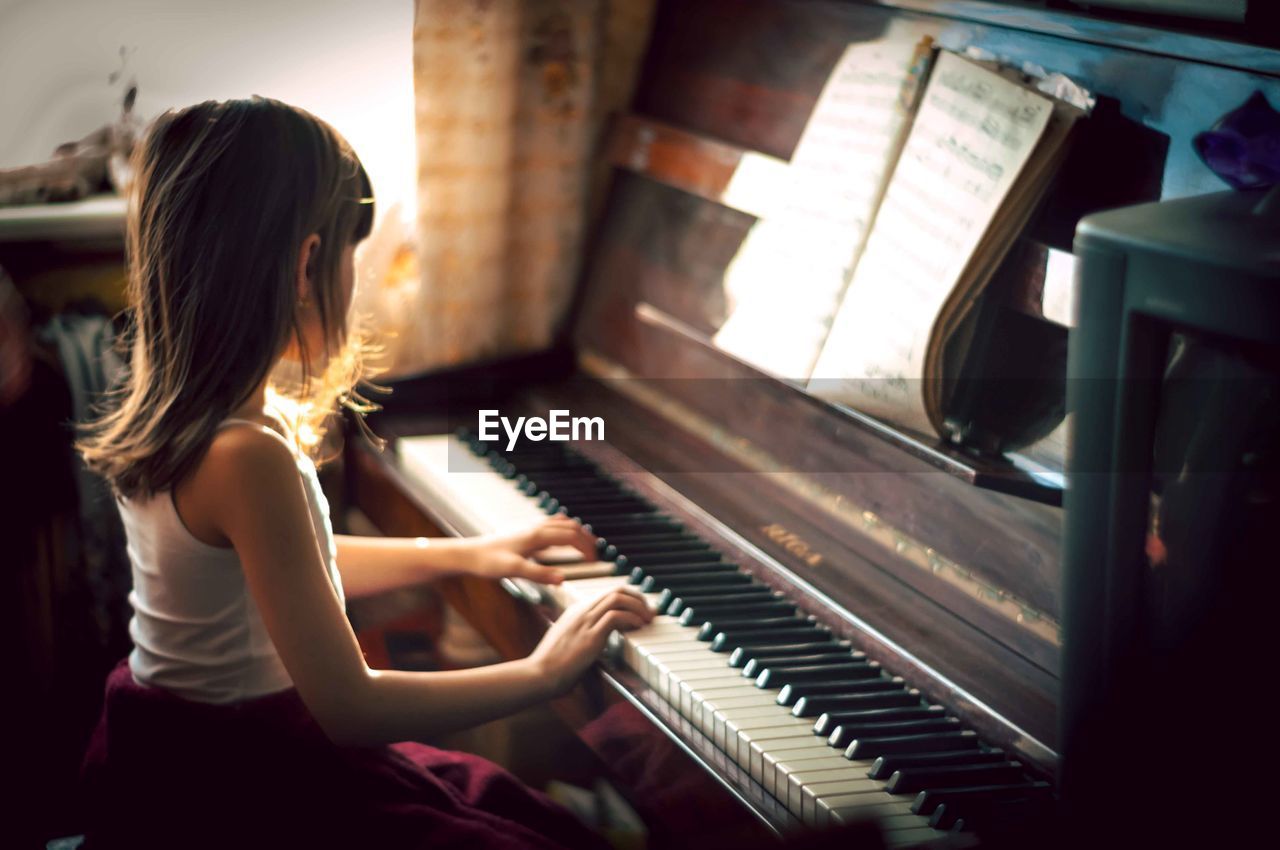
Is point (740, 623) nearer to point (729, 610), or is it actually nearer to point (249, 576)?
point (729, 610)

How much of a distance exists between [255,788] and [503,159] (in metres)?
1.30

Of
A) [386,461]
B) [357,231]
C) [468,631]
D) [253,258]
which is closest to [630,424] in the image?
[386,461]

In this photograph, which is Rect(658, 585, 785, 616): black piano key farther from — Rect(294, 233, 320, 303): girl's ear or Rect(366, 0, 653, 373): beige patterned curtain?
Rect(366, 0, 653, 373): beige patterned curtain

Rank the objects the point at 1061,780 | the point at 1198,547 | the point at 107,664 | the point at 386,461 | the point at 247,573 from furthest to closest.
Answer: the point at 107,664 < the point at 386,461 < the point at 247,573 < the point at 1061,780 < the point at 1198,547

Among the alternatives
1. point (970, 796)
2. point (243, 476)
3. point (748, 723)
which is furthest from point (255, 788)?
point (970, 796)

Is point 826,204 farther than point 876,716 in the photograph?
Yes

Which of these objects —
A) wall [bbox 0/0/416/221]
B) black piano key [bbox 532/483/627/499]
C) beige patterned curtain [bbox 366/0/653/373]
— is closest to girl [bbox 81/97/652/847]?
black piano key [bbox 532/483/627/499]

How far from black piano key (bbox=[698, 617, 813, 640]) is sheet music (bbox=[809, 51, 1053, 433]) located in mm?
279

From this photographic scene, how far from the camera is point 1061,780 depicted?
1062mm

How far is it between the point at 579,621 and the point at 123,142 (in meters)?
1.49

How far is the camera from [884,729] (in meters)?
1.25

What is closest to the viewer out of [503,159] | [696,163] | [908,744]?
[908,744]

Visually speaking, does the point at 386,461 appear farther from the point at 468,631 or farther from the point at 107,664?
the point at 107,664

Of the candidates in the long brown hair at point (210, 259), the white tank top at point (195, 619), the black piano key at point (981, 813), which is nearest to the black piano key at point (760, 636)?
the black piano key at point (981, 813)
